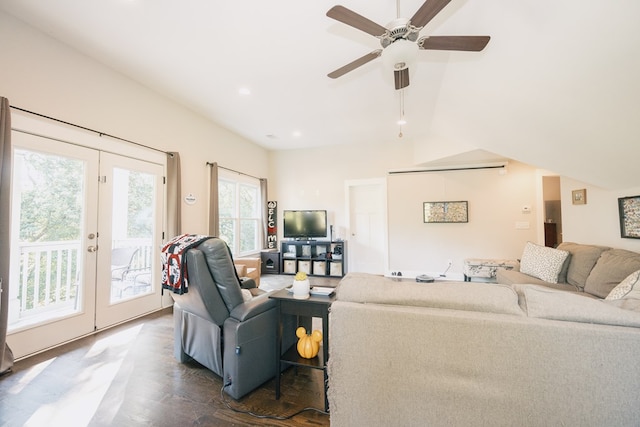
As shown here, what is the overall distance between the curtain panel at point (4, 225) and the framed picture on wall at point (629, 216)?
5.48 m

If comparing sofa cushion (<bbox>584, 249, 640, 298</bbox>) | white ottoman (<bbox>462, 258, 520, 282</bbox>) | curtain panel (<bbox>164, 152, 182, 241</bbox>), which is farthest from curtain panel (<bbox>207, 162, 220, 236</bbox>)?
sofa cushion (<bbox>584, 249, 640, 298</bbox>)

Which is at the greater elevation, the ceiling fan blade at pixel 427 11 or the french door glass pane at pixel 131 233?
the ceiling fan blade at pixel 427 11

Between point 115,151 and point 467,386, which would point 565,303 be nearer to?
point 467,386

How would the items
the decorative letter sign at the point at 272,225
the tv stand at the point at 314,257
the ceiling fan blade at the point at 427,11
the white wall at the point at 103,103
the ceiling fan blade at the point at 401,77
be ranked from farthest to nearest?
the decorative letter sign at the point at 272,225 → the tv stand at the point at 314,257 → the white wall at the point at 103,103 → the ceiling fan blade at the point at 401,77 → the ceiling fan blade at the point at 427,11

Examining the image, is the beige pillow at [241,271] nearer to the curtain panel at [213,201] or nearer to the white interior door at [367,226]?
the curtain panel at [213,201]

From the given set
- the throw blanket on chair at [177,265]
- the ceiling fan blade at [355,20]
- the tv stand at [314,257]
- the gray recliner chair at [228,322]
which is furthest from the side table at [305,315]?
the tv stand at [314,257]

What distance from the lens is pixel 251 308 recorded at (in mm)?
1762

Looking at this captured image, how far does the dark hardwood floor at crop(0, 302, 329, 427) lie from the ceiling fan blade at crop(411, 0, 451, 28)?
2544mm

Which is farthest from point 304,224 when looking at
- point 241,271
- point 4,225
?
point 4,225

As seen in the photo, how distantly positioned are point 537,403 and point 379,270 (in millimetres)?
4699

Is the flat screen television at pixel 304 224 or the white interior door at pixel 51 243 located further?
the flat screen television at pixel 304 224

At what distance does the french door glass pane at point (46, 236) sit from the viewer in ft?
7.45

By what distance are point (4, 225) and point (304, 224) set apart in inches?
168

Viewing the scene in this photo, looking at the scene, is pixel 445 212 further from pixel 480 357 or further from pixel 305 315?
pixel 480 357
